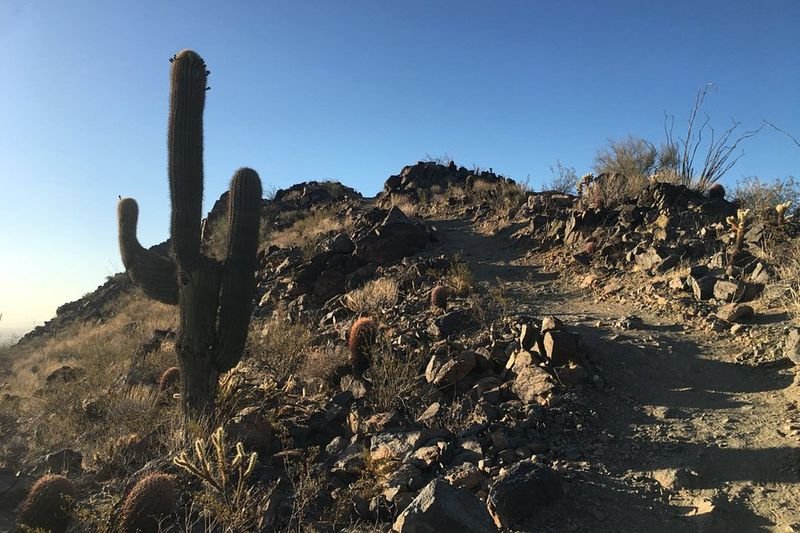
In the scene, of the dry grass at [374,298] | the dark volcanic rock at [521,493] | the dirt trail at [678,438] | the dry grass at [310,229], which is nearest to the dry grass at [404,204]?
the dry grass at [310,229]

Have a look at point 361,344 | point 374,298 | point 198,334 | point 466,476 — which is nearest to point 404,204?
point 374,298

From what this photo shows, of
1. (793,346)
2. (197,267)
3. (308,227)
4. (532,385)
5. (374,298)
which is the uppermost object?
(308,227)

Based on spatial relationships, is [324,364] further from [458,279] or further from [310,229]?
[310,229]

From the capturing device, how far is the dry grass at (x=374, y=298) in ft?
33.9

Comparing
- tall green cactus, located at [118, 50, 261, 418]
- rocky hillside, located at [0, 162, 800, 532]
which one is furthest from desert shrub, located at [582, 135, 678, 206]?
tall green cactus, located at [118, 50, 261, 418]

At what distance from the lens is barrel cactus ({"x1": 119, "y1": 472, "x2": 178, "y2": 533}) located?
15.8ft

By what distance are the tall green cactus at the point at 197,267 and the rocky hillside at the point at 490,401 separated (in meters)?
0.62

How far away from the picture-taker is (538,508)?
451 centimetres

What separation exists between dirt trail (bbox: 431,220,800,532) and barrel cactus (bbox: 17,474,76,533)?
169 inches

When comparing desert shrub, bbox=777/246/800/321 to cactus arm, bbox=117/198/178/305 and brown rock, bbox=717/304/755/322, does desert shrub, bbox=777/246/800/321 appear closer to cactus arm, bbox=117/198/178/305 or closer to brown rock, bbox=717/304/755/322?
brown rock, bbox=717/304/755/322

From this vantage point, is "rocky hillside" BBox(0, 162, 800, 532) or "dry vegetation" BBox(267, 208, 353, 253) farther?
"dry vegetation" BBox(267, 208, 353, 253)

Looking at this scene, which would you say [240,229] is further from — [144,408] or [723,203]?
[723,203]

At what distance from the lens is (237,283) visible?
801 cm

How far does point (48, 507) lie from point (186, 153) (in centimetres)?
502
